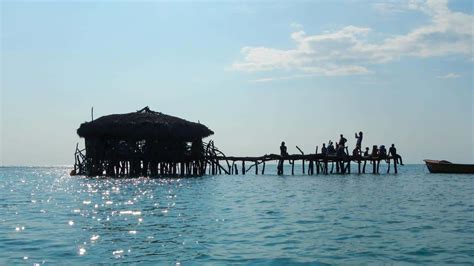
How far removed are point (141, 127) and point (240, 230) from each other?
27.1 m

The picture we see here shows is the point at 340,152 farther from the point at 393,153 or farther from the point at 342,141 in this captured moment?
the point at 393,153

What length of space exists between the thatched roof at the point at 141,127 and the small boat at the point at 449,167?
23887mm

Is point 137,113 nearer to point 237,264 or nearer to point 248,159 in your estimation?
point 248,159

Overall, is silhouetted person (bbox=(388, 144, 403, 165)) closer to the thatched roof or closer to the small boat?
the small boat

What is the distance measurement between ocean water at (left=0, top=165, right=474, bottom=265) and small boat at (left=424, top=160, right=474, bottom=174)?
28.8 m

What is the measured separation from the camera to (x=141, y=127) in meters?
41.0

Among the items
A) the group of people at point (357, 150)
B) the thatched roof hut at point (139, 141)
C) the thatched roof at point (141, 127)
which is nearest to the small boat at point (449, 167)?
the group of people at point (357, 150)

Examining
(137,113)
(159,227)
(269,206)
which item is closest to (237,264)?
(159,227)

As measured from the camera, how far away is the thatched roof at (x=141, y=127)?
41.0 meters

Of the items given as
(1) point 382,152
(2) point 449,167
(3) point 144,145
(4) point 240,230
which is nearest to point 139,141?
(3) point 144,145

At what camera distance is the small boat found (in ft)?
167

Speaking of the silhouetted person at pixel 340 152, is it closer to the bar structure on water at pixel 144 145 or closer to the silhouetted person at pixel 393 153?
the bar structure on water at pixel 144 145

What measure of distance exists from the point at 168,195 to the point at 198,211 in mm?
7351

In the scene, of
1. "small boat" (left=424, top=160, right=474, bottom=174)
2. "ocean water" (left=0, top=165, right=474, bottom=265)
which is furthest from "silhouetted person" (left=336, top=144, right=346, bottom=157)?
"ocean water" (left=0, top=165, right=474, bottom=265)
